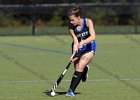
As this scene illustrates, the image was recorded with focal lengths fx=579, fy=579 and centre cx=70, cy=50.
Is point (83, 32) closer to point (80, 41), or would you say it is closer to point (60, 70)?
point (80, 41)

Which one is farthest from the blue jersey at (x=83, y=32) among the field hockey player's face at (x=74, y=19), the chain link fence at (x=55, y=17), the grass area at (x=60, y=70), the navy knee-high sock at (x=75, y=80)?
the chain link fence at (x=55, y=17)

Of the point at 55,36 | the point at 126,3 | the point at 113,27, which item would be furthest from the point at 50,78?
the point at 113,27

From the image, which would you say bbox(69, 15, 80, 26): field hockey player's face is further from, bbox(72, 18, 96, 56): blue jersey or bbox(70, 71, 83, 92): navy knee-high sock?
bbox(70, 71, 83, 92): navy knee-high sock

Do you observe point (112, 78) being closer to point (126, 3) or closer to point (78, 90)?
point (78, 90)

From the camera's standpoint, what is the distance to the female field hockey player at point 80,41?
32.9ft

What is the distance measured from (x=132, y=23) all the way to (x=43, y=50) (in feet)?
45.0

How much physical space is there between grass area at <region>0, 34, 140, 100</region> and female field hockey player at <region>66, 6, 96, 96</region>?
0.35m

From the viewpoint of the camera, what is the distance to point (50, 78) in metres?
13.2

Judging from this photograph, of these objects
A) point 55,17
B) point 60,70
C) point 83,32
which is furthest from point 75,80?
point 55,17

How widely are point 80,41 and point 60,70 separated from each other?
15.4ft

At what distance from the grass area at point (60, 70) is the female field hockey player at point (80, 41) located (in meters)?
0.35

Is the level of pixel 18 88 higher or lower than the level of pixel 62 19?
higher

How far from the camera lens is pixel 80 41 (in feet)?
34.2

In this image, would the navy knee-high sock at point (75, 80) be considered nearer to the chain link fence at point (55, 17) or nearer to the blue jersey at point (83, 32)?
the blue jersey at point (83, 32)
